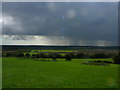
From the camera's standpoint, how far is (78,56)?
5525cm

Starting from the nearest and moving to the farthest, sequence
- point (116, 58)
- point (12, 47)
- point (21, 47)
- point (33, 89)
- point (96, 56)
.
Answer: point (33, 89) < point (116, 58) < point (96, 56) < point (12, 47) < point (21, 47)

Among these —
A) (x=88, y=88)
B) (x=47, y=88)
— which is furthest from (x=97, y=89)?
(x=47, y=88)

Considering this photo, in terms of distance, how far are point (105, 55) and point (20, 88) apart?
48.1m

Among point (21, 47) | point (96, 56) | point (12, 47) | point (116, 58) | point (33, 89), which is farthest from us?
point (21, 47)

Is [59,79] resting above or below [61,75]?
above

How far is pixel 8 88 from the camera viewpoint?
10945 mm

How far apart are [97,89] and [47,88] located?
3.33 meters

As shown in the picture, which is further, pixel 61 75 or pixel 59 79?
pixel 61 75

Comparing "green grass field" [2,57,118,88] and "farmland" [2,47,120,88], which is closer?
"green grass field" [2,57,118,88]

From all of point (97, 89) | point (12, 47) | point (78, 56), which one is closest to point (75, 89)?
point (97, 89)

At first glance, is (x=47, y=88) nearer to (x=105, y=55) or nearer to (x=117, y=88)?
(x=117, y=88)

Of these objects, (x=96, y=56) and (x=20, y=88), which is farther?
(x=96, y=56)

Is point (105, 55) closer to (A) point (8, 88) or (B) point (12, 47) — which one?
(A) point (8, 88)

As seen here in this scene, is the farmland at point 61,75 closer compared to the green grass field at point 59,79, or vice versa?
the green grass field at point 59,79
